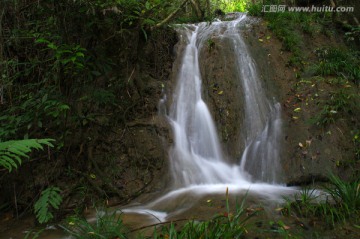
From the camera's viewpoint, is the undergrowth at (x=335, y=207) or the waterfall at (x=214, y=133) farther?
the waterfall at (x=214, y=133)

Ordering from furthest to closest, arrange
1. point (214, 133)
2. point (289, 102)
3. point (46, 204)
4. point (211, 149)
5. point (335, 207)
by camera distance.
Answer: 1. point (289, 102)
2. point (214, 133)
3. point (211, 149)
4. point (46, 204)
5. point (335, 207)

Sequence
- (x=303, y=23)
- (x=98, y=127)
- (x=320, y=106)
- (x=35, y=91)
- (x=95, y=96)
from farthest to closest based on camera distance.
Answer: (x=303, y=23)
(x=320, y=106)
(x=98, y=127)
(x=35, y=91)
(x=95, y=96)

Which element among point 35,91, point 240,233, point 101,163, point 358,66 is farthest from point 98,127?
point 358,66

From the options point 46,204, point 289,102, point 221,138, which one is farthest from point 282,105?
point 46,204

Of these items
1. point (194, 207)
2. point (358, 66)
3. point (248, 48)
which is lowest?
point (194, 207)

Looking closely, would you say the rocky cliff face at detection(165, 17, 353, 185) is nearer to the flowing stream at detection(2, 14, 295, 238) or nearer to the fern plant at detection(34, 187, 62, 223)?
the flowing stream at detection(2, 14, 295, 238)

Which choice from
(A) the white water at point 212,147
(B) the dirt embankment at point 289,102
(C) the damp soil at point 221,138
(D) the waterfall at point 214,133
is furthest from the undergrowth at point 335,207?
(D) the waterfall at point 214,133

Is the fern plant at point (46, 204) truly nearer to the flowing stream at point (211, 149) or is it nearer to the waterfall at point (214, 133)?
the flowing stream at point (211, 149)

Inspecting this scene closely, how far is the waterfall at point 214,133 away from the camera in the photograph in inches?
191

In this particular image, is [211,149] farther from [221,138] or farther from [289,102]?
[289,102]

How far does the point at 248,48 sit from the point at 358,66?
7.58 feet

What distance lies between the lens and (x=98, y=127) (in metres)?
4.86

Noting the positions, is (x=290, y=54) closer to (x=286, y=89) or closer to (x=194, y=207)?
(x=286, y=89)

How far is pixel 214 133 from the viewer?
540 centimetres
